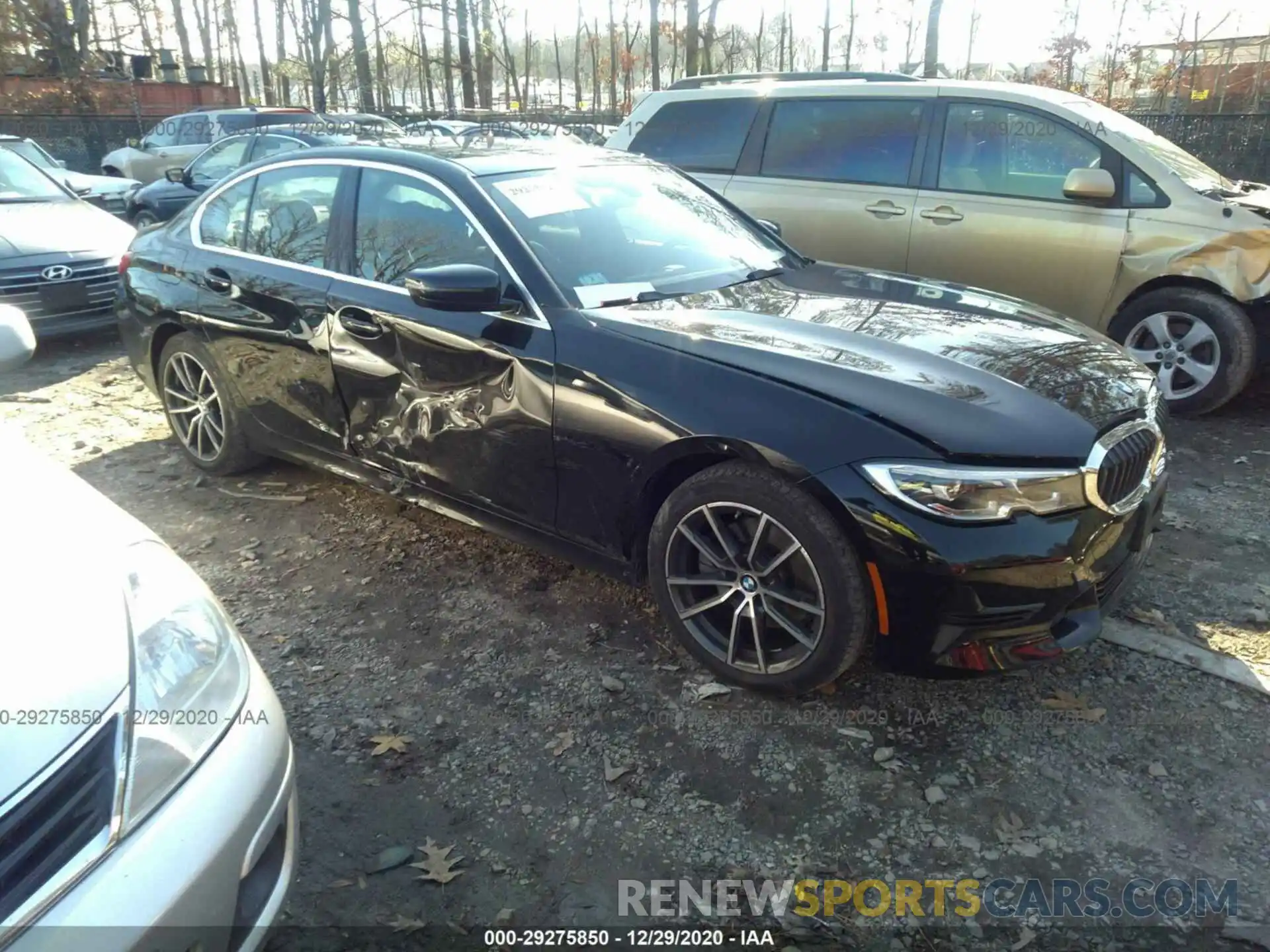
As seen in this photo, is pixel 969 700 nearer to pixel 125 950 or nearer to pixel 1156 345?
pixel 125 950

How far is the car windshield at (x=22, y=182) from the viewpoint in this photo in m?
7.97

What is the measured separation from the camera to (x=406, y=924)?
2.21m

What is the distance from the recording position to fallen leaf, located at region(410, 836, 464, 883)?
2.34 meters

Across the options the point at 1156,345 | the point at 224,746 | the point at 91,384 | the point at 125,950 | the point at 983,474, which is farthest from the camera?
the point at 91,384

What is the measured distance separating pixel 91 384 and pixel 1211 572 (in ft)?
22.4

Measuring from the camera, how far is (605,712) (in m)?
2.94

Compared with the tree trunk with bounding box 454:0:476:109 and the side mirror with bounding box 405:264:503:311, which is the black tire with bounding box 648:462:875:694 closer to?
the side mirror with bounding box 405:264:503:311

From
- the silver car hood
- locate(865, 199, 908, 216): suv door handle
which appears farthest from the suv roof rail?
the silver car hood

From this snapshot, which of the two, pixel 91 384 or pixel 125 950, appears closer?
pixel 125 950

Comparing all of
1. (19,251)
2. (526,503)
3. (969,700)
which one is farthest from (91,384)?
(969,700)

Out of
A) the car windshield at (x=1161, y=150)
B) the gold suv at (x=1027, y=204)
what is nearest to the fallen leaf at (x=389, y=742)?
the gold suv at (x=1027, y=204)

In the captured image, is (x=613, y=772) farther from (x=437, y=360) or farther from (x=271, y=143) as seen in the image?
(x=271, y=143)

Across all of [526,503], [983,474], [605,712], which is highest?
[983,474]

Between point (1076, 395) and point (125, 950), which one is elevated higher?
point (1076, 395)
